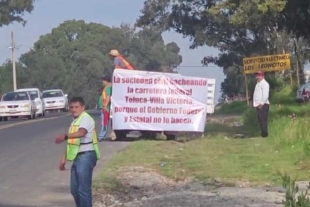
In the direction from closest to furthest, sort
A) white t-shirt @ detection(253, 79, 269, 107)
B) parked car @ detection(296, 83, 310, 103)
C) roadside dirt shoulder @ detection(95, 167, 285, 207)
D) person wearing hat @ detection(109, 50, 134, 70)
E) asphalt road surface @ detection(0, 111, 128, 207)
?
roadside dirt shoulder @ detection(95, 167, 285, 207), asphalt road surface @ detection(0, 111, 128, 207), white t-shirt @ detection(253, 79, 269, 107), person wearing hat @ detection(109, 50, 134, 70), parked car @ detection(296, 83, 310, 103)

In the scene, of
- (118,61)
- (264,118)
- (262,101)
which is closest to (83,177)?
(264,118)

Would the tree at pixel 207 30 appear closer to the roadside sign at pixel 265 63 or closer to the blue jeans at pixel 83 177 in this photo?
the roadside sign at pixel 265 63

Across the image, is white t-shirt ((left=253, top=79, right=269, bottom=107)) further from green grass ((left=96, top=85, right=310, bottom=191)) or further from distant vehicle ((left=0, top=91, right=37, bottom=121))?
distant vehicle ((left=0, top=91, right=37, bottom=121))

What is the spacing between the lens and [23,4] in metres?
55.0

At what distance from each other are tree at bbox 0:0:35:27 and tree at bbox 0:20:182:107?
3245cm

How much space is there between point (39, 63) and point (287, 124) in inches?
2983

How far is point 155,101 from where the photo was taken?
22453 mm

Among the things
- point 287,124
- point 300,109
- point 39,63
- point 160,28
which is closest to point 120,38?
point 39,63

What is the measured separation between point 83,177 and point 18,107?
110 feet

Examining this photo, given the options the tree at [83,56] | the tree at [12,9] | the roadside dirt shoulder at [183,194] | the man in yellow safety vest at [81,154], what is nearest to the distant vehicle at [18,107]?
the tree at [12,9]

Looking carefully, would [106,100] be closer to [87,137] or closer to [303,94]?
[87,137]

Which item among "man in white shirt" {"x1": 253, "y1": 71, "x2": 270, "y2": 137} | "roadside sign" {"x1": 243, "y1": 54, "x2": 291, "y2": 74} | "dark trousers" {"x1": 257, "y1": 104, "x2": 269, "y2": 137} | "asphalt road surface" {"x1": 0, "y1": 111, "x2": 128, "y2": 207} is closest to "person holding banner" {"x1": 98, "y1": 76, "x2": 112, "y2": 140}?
"asphalt road surface" {"x1": 0, "y1": 111, "x2": 128, "y2": 207}

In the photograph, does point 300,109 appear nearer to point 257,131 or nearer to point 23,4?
point 257,131

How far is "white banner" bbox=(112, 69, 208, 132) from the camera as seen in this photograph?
22.3m
